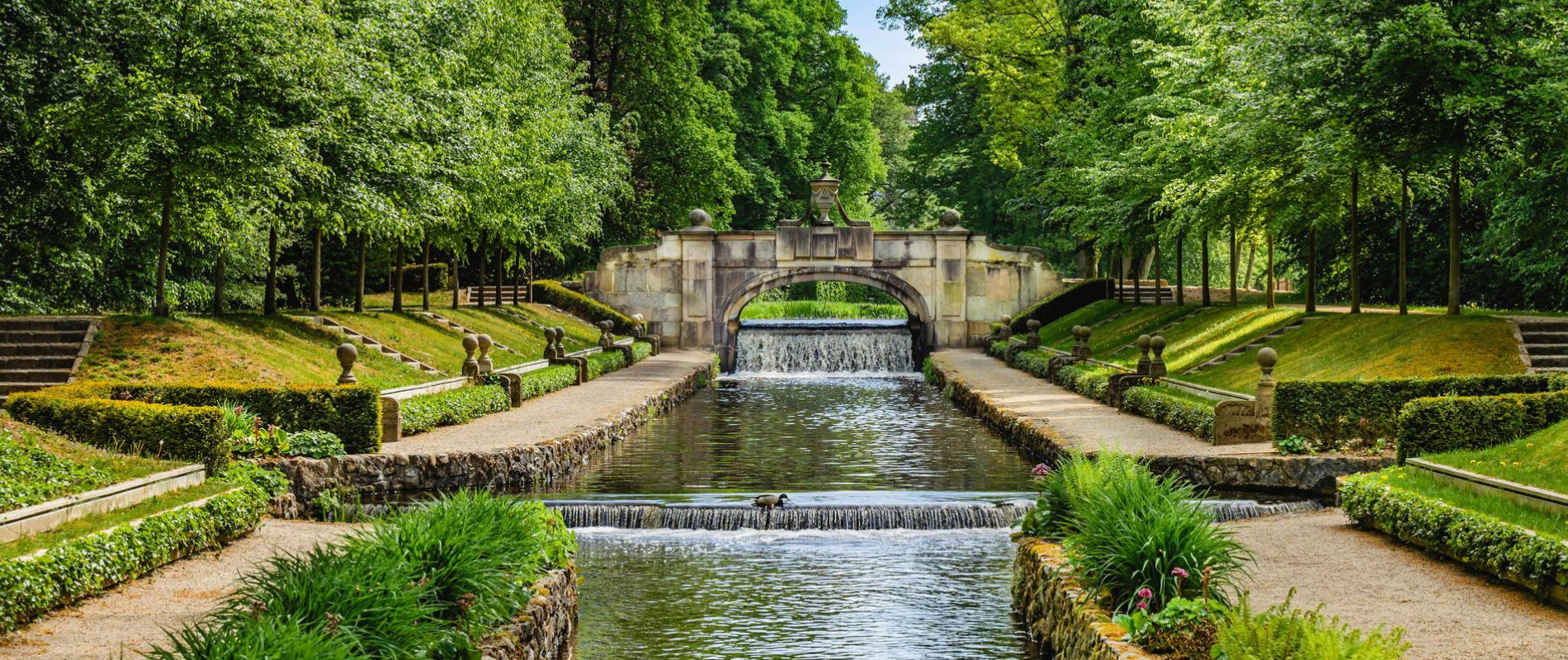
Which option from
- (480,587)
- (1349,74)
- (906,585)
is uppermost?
(1349,74)

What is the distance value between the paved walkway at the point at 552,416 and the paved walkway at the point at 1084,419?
6874 millimetres

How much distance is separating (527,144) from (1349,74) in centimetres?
1909

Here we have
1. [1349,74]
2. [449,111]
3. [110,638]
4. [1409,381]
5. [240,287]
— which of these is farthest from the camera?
[240,287]

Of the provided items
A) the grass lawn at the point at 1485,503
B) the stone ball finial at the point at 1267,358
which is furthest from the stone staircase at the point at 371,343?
the grass lawn at the point at 1485,503

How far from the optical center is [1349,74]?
2127 cm

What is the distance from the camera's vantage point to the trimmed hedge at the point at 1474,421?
14.0 metres

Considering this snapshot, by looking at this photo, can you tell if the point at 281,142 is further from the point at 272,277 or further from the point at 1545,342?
the point at 1545,342

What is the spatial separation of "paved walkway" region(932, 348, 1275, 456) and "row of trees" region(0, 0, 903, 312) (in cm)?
1138

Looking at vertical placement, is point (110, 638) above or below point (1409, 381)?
below

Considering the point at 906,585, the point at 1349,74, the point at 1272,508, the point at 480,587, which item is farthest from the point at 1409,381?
the point at 480,587

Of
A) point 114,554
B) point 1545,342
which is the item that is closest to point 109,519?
point 114,554

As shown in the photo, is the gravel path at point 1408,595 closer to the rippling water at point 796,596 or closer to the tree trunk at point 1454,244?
the rippling water at point 796,596

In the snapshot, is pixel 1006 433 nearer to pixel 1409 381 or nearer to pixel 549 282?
pixel 1409 381

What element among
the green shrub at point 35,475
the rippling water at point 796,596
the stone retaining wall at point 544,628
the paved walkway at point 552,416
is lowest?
the rippling water at point 796,596
